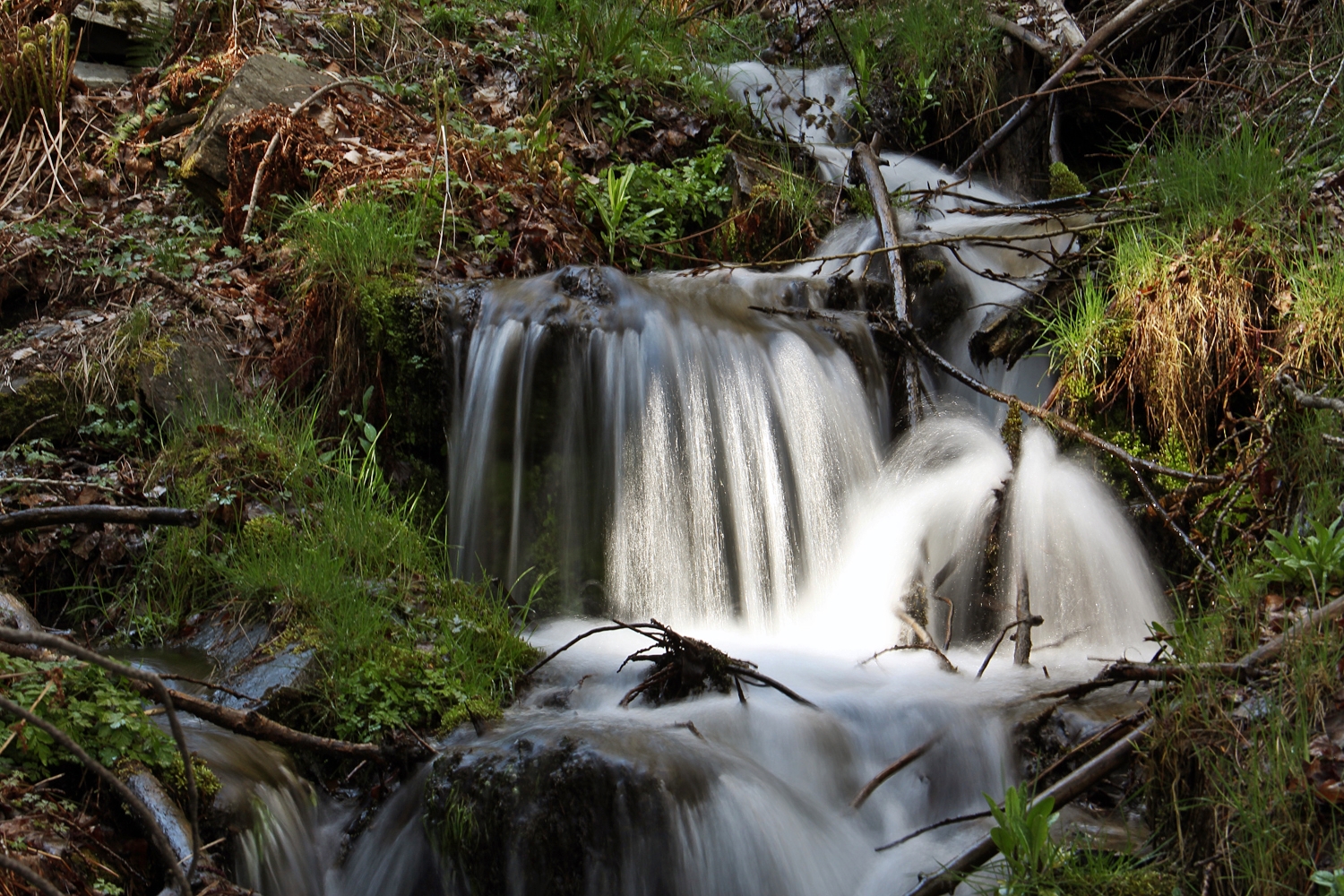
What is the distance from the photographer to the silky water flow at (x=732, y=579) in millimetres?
2611

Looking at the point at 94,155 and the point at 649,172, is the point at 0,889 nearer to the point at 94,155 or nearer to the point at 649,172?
the point at 649,172

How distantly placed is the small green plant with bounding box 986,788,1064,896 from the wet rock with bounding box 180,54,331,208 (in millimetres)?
5472

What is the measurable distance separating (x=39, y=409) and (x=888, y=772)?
12.5 feet

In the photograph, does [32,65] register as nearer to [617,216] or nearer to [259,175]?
[259,175]

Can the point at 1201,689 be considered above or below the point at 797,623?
above

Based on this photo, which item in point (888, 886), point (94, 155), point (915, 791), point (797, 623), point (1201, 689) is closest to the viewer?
point (1201, 689)

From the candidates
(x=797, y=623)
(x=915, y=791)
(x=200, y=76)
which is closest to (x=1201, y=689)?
(x=915, y=791)

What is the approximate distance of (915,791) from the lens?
2.93m

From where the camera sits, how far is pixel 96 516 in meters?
2.32

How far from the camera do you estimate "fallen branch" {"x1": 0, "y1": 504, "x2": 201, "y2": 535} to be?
2.14 meters

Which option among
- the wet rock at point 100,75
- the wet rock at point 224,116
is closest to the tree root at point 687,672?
the wet rock at point 224,116

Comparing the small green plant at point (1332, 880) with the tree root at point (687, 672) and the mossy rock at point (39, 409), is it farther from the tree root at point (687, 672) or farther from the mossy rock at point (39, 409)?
the mossy rock at point (39, 409)

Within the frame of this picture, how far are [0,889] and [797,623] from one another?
3.01 metres

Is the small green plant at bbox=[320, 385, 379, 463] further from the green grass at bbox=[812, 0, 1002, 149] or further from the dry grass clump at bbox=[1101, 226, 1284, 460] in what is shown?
the green grass at bbox=[812, 0, 1002, 149]
